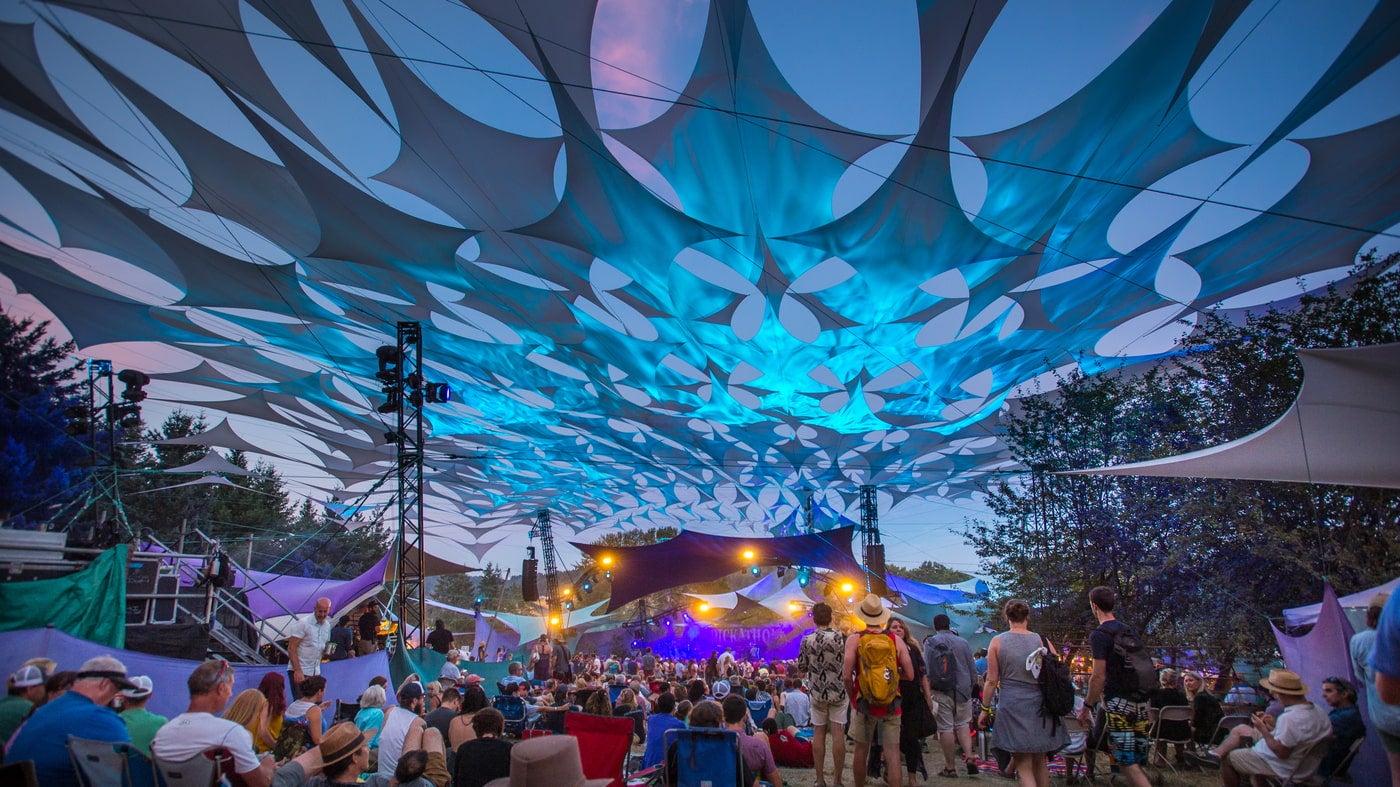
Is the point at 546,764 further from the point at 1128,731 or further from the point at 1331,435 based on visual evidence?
the point at 1331,435

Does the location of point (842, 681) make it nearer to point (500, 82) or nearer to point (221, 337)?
point (500, 82)

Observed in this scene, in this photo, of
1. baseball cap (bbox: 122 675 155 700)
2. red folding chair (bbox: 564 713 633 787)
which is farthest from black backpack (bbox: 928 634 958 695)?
baseball cap (bbox: 122 675 155 700)

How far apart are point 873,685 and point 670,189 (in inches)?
237

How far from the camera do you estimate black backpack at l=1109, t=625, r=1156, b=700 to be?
486cm

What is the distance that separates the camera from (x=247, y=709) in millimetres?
4559

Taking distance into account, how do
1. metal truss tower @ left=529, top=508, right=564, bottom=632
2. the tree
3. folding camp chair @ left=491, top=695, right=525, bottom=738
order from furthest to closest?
metal truss tower @ left=529, top=508, right=564, bottom=632 → the tree → folding camp chair @ left=491, top=695, right=525, bottom=738

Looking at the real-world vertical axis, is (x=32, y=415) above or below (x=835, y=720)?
above

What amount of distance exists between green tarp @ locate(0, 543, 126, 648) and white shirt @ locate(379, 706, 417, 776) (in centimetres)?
389

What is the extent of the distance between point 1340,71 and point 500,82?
8.29 meters

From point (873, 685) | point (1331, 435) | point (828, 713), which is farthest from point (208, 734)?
point (1331, 435)

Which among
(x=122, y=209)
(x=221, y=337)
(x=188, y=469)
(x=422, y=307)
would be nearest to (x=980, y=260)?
(x=422, y=307)

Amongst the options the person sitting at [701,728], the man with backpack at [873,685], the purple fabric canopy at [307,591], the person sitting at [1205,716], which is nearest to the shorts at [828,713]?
the man with backpack at [873,685]

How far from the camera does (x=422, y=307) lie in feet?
42.0

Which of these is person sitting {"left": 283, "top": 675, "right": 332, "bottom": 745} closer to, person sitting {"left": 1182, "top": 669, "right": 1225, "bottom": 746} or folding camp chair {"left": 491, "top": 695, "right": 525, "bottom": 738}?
folding camp chair {"left": 491, "top": 695, "right": 525, "bottom": 738}
